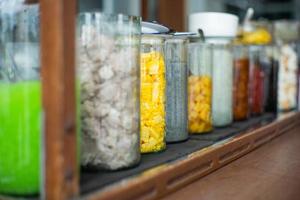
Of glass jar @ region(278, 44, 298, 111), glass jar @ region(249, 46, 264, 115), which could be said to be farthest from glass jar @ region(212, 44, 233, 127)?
glass jar @ region(278, 44, 298, 111)

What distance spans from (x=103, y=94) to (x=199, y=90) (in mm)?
291

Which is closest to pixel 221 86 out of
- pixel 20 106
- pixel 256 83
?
pixel 256 83

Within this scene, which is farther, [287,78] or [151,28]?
[287,78]

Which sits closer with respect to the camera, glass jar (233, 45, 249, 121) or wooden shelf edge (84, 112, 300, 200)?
wooden shelf edge (84, 112, 300, 200)

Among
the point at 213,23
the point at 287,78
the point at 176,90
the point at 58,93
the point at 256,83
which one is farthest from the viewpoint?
the point at 287,78

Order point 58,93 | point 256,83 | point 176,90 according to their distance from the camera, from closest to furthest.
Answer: point 58,93 < point 176,90 < point 256,83

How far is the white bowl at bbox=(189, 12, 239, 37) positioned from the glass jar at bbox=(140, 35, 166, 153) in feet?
0.73

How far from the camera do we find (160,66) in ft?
1.94

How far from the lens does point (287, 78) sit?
109 cm

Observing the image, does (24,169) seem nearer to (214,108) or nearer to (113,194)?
(113,194)

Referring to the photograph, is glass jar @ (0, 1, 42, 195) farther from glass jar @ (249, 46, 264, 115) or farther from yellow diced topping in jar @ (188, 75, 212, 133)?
glass jar @ (249, 46, 264, 115)

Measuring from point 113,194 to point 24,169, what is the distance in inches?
3.5

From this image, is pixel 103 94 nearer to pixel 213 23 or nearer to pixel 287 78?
pixel 213 23

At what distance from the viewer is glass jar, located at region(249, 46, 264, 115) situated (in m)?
0.94
